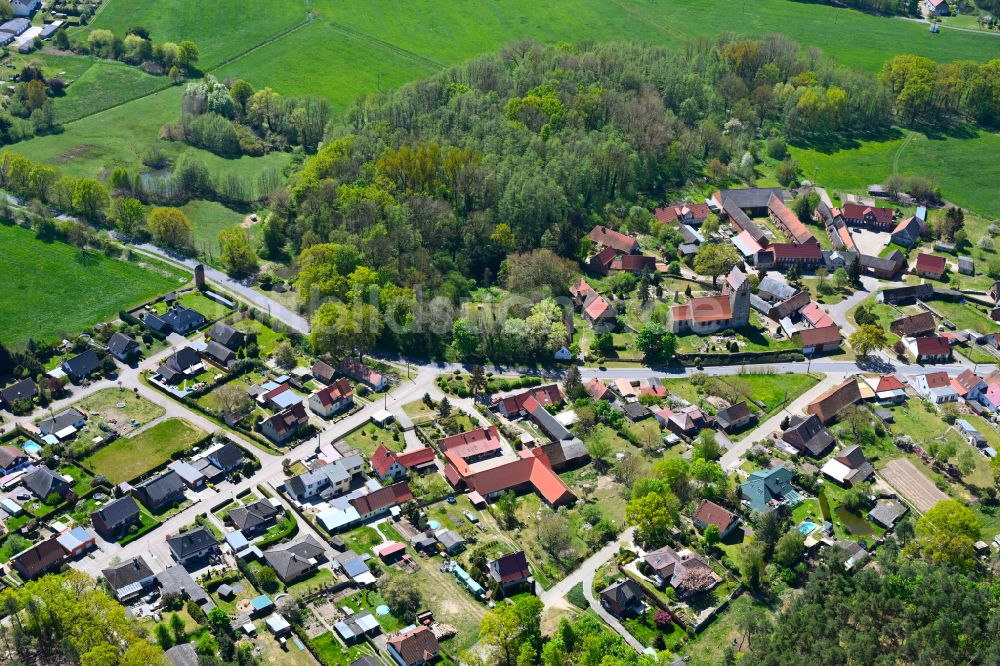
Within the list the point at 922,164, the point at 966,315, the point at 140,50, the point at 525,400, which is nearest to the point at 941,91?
the point at 922,164

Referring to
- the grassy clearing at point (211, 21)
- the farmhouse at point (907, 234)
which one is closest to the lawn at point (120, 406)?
the grassy clearing at point (211, 21)

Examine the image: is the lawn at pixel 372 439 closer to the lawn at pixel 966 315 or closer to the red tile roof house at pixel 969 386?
the red tile roof house at pixel 969 386

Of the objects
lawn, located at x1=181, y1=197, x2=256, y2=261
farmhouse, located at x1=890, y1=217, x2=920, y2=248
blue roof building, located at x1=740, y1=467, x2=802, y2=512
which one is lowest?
lawn, located at x1=181, y1=197, x2=256, y2=261

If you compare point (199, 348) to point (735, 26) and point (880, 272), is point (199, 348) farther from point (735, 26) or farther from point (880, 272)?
point (735, 26)

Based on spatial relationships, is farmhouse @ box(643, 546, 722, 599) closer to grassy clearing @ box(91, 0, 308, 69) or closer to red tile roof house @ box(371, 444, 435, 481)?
red tile roof house @ box(371, 444, 435, 481)

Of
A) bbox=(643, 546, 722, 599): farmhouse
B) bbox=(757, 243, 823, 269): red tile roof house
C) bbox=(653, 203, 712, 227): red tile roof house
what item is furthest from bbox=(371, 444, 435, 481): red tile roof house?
bbox=(653, 203, 712, 227): red tile roof house

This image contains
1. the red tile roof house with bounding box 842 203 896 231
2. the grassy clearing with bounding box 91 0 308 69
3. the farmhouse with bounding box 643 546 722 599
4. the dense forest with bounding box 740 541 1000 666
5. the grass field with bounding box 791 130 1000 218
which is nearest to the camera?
the dense forest with bounding box 740 541 1000 666

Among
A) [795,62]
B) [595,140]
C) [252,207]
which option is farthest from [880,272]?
[252,207]
